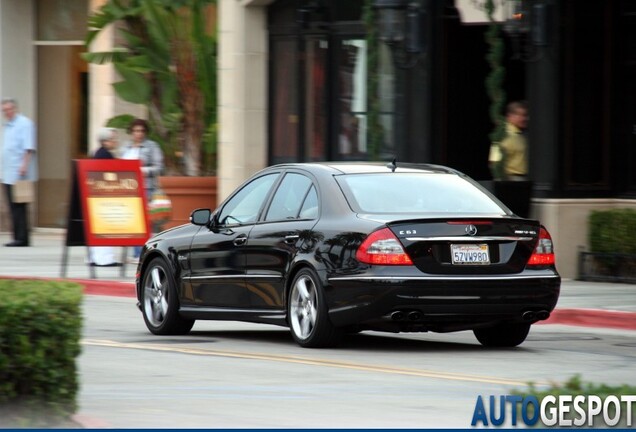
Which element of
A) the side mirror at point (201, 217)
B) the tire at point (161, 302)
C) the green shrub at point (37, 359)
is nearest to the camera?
the green shrub at point (37, 359)

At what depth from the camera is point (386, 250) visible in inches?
455

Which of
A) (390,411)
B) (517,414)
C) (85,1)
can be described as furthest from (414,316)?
(85,1)

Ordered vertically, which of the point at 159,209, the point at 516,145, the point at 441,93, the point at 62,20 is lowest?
the point at 159,209

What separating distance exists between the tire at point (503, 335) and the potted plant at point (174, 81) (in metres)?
12.1

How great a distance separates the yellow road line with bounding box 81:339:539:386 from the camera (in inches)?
405

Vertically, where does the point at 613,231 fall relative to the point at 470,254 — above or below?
below

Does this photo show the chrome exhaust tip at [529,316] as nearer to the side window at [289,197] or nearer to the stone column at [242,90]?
the side window at [289,197]

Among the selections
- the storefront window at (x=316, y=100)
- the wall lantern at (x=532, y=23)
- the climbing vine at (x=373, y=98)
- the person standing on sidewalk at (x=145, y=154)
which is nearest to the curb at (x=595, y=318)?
the wall lantern at (x=532, y=23)

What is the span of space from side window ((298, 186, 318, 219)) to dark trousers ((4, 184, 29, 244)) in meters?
12.7

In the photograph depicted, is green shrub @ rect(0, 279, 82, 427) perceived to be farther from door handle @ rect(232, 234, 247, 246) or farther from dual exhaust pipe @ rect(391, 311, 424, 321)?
door handle @ rect(232, 234, 247, 246)

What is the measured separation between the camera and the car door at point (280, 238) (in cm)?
1232

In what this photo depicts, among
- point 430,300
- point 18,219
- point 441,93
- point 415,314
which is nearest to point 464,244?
point 430,300

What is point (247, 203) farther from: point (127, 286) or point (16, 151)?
point (16, 151)

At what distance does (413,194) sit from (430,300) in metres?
1.04
